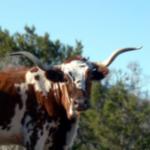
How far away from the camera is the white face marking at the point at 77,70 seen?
453 inches

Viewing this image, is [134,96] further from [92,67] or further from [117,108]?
[92,67]

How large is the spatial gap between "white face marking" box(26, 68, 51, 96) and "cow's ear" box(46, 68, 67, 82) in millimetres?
170

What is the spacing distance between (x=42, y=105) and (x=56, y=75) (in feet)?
1.72

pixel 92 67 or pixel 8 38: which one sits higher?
pixel 8 38

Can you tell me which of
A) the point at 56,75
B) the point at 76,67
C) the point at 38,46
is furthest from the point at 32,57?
the point at 38,46

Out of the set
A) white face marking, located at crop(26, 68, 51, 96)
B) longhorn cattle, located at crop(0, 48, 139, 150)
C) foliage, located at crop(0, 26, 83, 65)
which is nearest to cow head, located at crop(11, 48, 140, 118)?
longhorn cattle, located at crop(0, 48, 139, 150)

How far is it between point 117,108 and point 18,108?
35.2 m

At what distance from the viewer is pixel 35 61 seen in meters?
11.8

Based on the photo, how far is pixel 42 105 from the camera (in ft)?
39.0

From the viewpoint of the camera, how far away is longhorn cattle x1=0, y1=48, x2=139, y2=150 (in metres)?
11.7

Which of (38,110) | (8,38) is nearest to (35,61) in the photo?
(38,110)

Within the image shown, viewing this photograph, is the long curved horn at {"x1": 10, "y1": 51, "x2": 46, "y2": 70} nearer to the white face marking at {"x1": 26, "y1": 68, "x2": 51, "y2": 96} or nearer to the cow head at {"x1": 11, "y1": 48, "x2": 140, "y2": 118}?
the cow head at {"x1": 11, "y1": 48, "x2": 140, "y2": 118}

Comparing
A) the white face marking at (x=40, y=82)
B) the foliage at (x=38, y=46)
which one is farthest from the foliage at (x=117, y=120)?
the white face marking at (x=40, y=82)

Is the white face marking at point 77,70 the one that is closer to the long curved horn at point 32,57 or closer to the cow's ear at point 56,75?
the cow's ear at point 56,75
